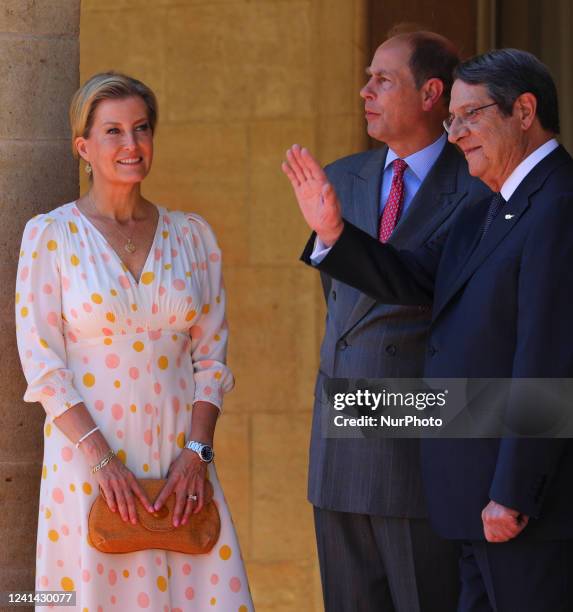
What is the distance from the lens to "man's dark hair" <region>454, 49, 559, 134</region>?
3.54 metres

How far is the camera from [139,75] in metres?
6.58

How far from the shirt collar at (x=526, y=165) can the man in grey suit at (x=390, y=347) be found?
19.7 inches

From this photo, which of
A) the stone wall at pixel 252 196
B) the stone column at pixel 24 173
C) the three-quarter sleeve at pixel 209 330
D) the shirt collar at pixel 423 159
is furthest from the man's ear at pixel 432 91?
the stone wall at pixel 252 196

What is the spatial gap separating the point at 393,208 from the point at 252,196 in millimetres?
2433

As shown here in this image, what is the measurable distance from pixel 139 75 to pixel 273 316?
4.13ft

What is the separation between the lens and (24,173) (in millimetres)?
4410

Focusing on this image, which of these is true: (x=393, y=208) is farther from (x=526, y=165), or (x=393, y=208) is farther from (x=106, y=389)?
(x=106, y=389)

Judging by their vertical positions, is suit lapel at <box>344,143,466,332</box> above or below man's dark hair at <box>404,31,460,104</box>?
below

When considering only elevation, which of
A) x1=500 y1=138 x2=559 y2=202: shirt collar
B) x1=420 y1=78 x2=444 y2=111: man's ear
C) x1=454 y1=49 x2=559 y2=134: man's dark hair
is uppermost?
x1=420 y1=78 x2=444 y2=111: man's ear

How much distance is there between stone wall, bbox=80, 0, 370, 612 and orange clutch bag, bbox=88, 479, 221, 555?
101 inches

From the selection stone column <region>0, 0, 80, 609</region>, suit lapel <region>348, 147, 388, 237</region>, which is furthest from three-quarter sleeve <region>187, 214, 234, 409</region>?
stone column <region>0, 0, 80, 609</region>

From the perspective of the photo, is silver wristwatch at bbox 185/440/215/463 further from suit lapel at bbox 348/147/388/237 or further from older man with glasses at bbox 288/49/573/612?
suit lapel at bbox 348/147/388/237

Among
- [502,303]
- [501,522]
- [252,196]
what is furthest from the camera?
[252,196]

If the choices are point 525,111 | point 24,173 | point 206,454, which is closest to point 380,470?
point 206,454
